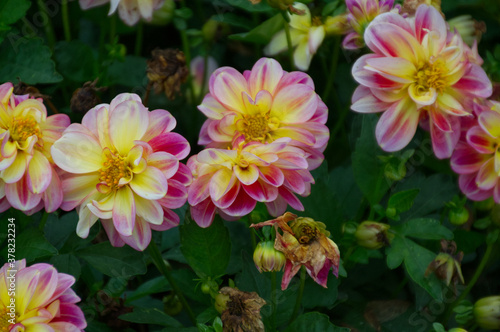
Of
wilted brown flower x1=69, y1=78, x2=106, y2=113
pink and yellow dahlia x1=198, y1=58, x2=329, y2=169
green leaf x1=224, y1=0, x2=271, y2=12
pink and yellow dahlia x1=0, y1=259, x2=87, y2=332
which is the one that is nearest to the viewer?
pink and yellow dahlia x1=0, y1=259, x2=87, y2=332

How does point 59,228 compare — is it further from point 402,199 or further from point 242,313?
point 402,199

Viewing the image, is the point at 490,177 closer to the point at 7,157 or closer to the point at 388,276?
the point at 388,276

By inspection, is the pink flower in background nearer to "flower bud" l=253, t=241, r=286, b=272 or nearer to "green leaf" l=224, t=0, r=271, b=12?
"green leaf" l=224, t=0, r=271, b=12

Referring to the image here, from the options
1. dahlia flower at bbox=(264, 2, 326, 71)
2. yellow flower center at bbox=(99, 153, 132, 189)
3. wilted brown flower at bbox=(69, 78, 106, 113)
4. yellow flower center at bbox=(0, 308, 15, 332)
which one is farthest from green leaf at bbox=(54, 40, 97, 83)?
yellow flower center at bbox=(0, 308, 15, 332)

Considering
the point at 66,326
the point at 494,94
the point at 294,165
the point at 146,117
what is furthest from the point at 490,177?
the point at 66,326

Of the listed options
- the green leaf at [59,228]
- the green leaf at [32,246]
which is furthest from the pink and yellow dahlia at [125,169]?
the green leaf at [59,228]

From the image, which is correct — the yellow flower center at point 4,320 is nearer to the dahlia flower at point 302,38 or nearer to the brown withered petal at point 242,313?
the brown withered petal at point 242,313
